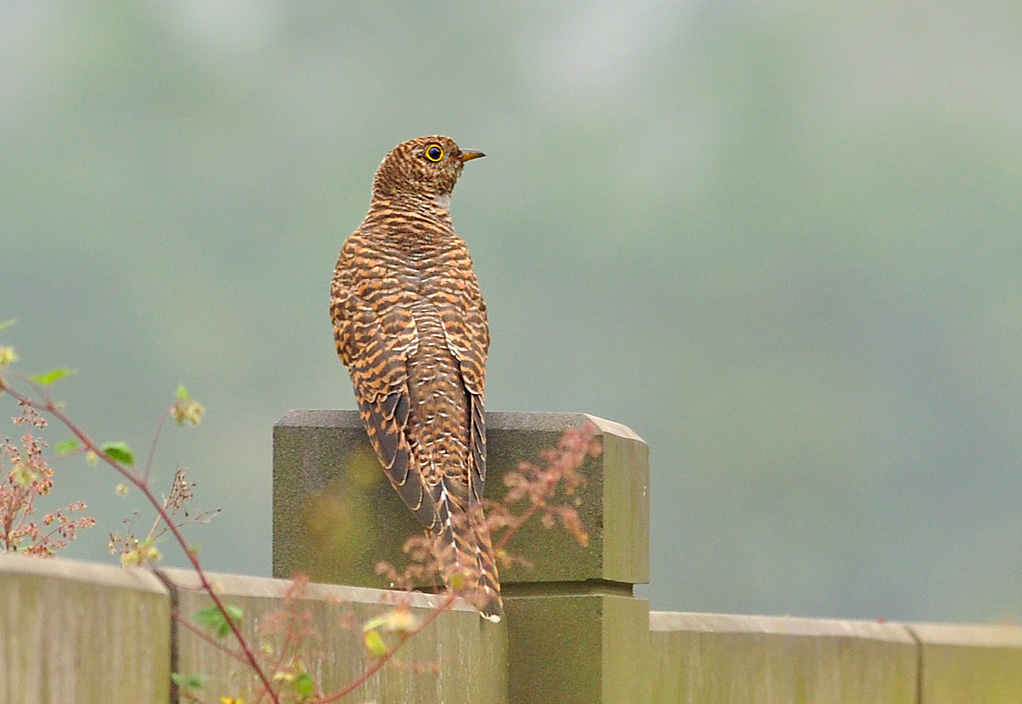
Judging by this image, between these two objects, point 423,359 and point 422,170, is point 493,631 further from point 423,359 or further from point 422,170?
point 422,170

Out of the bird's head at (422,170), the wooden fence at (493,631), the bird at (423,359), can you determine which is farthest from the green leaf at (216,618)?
the bird's head at (422,170)

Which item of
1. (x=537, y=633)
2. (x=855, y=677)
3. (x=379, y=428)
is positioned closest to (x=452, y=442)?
(x=379, y=428)

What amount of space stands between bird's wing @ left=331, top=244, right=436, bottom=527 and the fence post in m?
0.08

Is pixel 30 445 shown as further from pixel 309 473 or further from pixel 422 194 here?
pixel 422 194

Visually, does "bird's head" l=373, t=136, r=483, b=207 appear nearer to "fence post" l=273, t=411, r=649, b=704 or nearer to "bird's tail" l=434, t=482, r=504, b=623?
"fence post" l=273, t=411, r=649, b=704

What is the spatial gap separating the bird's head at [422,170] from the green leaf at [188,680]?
3.18 m

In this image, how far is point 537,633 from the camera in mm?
4559

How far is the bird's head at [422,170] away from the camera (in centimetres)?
603

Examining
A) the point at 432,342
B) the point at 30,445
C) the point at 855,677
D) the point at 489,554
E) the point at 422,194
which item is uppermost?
the point at 422,194

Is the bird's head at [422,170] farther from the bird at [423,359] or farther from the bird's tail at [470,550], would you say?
the bird's tail at [470,550]

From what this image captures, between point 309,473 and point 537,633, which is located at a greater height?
point 309,473

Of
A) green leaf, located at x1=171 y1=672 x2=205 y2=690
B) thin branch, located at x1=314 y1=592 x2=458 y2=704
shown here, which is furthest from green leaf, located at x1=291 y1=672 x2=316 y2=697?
green leaf, located at x1=171 y1=672 x2=205 y2=690

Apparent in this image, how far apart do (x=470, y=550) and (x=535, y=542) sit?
0.19 m

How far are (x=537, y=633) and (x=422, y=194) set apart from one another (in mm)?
2038
